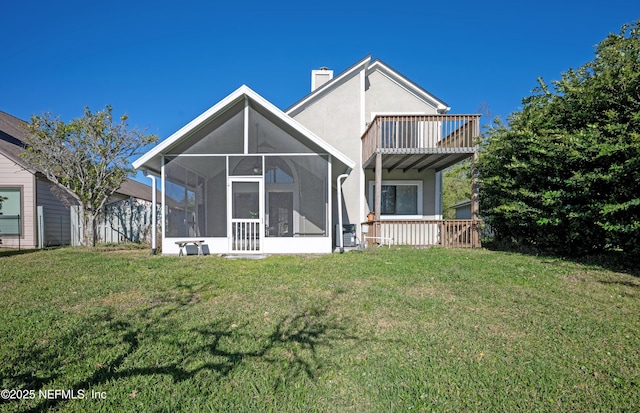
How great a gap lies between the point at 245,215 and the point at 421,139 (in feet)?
23.5

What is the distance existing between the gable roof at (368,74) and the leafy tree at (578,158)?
417 centimetres

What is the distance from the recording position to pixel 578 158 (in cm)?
717

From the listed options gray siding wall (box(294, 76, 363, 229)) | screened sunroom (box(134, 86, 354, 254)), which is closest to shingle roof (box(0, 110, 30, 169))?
screened sunroom (box(134, 86, 354, 254))

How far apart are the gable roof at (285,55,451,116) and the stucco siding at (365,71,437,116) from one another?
0.16m

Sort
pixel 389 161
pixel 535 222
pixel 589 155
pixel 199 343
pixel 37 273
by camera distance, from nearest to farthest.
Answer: pixel 199 343
pixel 37 273
pixel 589 155
pixel 535 222
pixel 389 161

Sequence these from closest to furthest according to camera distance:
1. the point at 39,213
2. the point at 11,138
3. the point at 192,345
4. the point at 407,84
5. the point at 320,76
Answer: the point at 192,345, the point at 39,213, the point at 407,84, the point at 11,138, the point at 320,76

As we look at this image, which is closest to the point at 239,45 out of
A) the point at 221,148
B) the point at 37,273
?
the point at 221,148

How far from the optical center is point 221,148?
9.17 meters

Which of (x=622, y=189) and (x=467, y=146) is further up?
(x=467, y=146)

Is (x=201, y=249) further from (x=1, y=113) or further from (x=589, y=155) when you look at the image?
(x=1, y=113)

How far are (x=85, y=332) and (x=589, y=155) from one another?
30.5 feet

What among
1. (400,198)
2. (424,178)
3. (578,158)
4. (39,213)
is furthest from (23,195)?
(578,158)

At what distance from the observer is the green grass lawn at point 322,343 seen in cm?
234

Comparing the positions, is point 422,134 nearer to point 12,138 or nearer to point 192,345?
point 192,345
